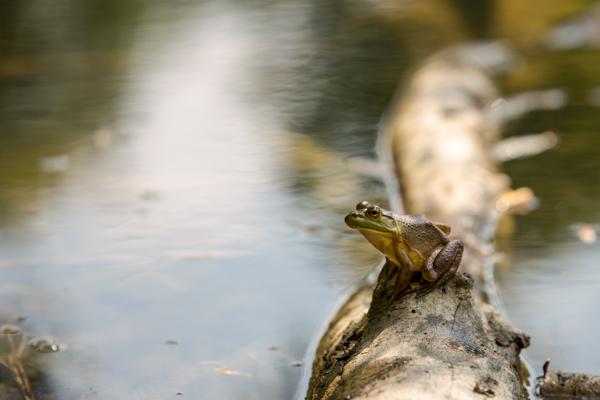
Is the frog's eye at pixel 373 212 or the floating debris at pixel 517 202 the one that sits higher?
the frog's eye at pixel 373 212

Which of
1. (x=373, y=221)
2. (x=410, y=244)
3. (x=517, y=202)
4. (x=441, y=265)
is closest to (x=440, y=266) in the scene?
(x=441, y=265)

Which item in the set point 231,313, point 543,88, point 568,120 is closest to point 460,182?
point 231,313

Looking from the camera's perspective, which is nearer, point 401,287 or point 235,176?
point 401,287

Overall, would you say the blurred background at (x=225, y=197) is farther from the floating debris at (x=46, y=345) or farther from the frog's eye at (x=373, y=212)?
the frog's eye at (x=373, y=212)

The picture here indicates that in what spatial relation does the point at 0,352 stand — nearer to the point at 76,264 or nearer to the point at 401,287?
the point at 76,264

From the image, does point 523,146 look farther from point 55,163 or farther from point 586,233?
point 55,163

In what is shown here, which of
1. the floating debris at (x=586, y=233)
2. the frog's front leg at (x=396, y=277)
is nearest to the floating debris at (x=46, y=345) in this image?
the frog's front leg at (x=396, y=277)
